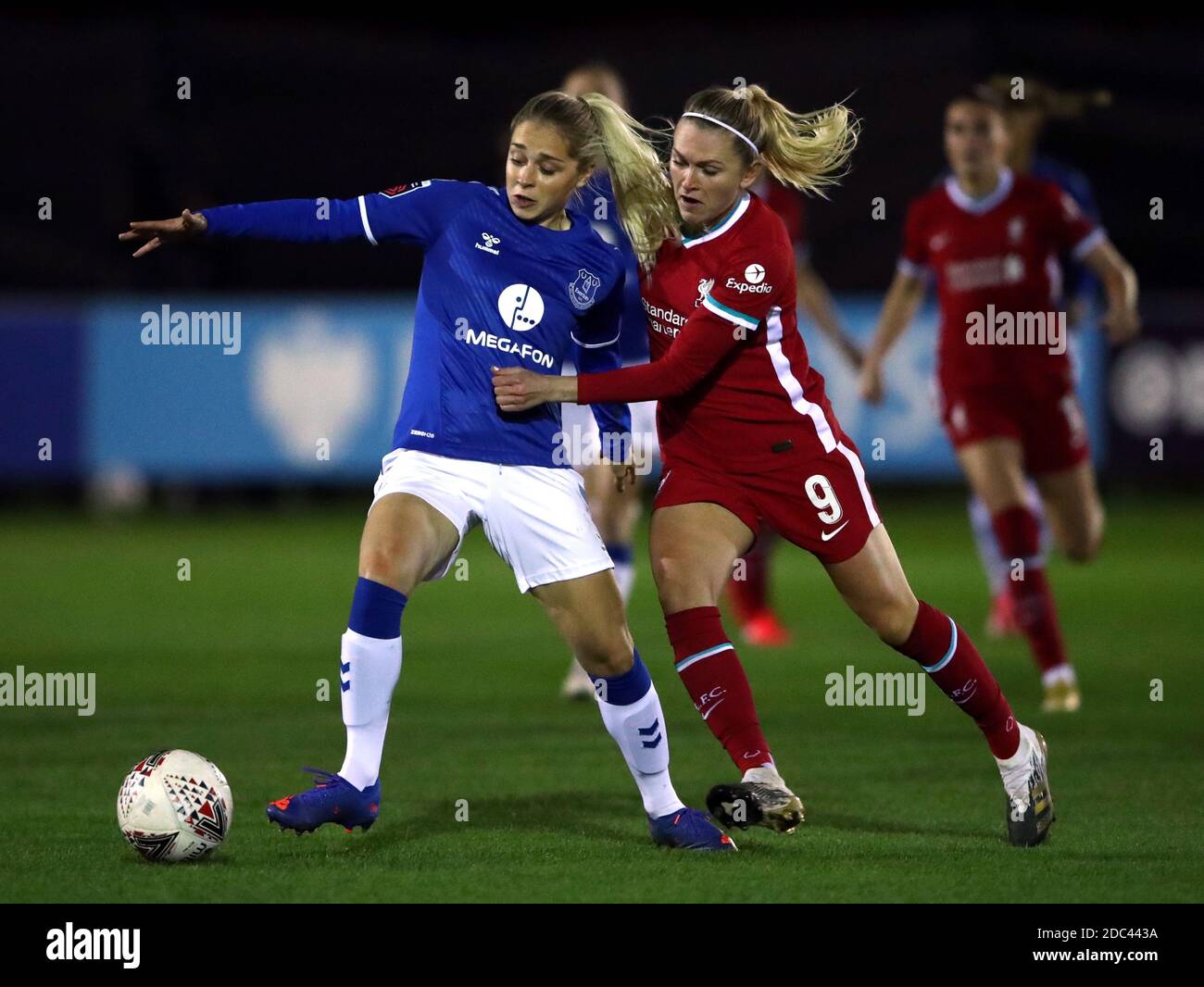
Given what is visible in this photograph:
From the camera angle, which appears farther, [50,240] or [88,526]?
[50,240]

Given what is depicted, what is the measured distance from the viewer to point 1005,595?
10.1 m

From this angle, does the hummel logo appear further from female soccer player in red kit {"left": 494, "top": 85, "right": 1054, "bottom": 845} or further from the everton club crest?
female soccer player in red kit {"left": 494, "top": 85, "right": 1054, "bottom": 845}

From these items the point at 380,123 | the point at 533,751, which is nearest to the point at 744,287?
the point at 533,751

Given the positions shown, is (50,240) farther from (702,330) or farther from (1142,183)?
(702,330)

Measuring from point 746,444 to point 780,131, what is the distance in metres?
0.88

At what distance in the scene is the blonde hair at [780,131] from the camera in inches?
207

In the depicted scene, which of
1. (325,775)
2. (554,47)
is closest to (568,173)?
(325,775)

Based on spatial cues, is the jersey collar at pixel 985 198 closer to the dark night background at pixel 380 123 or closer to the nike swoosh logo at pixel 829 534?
the nike swoosh logo at pixel 829 534

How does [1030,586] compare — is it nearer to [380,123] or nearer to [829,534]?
[829,534]

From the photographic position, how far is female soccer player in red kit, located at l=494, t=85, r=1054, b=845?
5191mm

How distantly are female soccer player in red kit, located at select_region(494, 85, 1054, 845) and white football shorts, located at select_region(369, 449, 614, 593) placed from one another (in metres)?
0.30

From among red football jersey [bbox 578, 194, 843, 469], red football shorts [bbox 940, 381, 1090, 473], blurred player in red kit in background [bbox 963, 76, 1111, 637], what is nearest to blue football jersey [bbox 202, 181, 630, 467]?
red football jersey [bbox 578, 194, 843, 469]

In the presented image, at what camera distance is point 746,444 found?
17.6 ft

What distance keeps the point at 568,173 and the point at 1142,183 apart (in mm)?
15135
